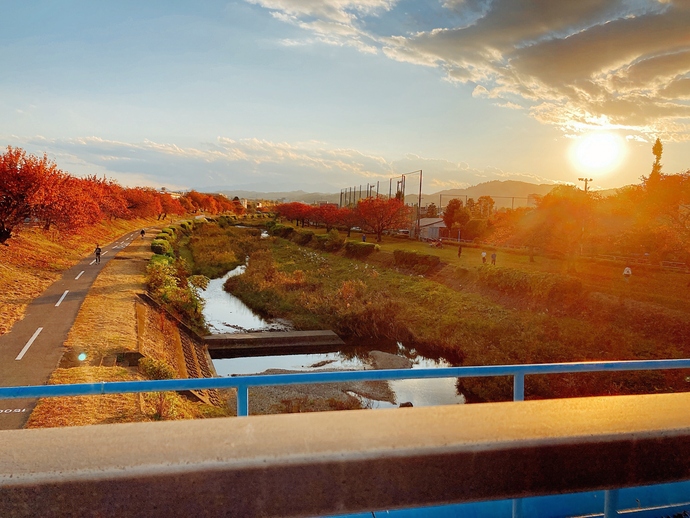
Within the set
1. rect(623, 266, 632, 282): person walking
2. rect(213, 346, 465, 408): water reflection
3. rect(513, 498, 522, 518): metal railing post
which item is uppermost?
rect(513, 498, 522, 518): metal railing post

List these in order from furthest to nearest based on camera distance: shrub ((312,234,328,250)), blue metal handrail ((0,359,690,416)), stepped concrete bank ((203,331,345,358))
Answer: shrub ((312,234,328,250)), stepped concrete bank ((203,331,345,358)), blue metal handrail ((0,359,690,416))

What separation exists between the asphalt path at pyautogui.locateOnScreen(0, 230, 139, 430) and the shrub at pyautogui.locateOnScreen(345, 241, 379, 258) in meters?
32.4

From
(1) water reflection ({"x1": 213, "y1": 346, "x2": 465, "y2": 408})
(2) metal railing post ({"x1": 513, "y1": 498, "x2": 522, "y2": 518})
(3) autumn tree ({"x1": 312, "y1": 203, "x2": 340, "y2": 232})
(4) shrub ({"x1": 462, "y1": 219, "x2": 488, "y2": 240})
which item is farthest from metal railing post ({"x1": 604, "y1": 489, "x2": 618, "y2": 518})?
(3) autumn tree ({"x1": 312, "y1": 203, "x2": 340, "y2": 232})

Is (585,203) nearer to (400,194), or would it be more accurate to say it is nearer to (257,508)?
(257,508)

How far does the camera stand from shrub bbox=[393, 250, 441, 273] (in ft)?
141

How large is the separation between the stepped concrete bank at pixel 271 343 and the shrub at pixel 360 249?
25884mm

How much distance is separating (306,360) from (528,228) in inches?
848

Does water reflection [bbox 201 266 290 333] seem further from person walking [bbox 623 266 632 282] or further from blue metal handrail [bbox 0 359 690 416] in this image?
blue metal handrail [bbox 0 359 690 416]

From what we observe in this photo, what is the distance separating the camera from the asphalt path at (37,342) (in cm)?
1042

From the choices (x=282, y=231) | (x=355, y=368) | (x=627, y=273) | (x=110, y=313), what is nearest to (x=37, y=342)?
(x=110, y=313)

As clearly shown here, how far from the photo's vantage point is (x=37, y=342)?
15406mm

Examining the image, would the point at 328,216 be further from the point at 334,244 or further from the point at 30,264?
the point at 30,264

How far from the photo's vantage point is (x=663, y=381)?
19.0 metres

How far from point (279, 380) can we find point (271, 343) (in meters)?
24.5
